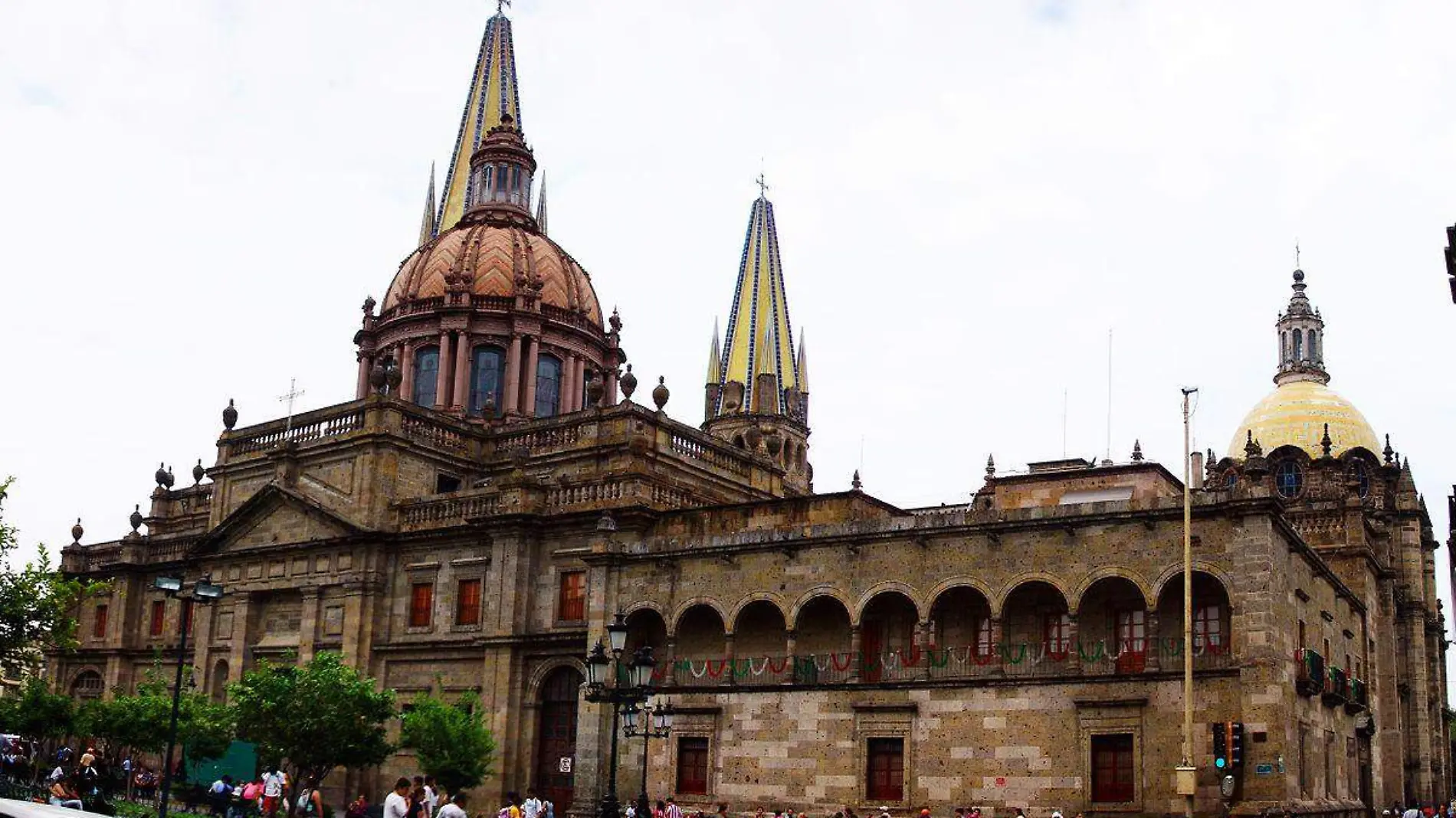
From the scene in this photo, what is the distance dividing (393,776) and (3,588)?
11.4 meters

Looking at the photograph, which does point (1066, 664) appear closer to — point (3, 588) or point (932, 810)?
point (932, 810)

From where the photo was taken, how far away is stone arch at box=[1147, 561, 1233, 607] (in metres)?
29.0

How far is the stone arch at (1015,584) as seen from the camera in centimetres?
3080

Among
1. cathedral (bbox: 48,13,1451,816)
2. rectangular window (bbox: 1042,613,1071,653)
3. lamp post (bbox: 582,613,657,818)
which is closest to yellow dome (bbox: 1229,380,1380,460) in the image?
cathedral (bbox: 48,13,1451,816)

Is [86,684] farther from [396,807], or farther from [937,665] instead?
[396,807]

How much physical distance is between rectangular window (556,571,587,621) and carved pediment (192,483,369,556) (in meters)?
7.38

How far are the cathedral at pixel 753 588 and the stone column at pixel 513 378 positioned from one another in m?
0.14

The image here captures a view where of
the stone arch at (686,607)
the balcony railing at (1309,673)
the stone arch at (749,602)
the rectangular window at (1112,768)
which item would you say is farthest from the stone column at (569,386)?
the balcony railing at (1309,673)

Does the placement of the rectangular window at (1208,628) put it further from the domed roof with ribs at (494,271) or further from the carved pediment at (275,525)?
the domed roof with ribs at (494,271)

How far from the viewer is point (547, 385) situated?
178 feet

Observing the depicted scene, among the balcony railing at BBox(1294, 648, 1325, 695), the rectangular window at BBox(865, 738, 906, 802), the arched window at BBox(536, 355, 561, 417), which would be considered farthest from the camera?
the arched window at BBox(536, 355, 561, 417)

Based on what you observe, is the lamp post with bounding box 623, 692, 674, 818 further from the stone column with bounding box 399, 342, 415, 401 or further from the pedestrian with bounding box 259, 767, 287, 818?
the stone column with bounding box 399, 342, 415, 401

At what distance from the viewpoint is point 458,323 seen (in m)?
53.5

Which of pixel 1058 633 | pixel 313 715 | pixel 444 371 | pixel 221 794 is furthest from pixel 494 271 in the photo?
pixel 1058 633
